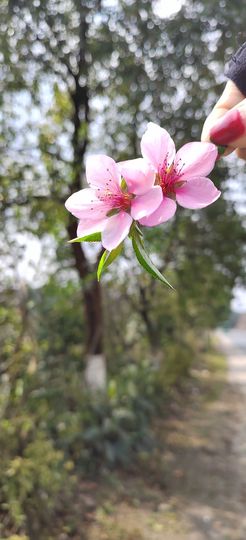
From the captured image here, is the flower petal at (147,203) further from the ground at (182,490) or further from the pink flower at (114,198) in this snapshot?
the ground at (182,490)

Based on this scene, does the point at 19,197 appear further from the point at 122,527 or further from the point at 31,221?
the point at 122,527

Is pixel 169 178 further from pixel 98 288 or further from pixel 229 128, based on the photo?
pixel 98 288

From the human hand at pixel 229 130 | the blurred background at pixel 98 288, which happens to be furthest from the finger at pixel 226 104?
the blurred background at pixel 98 288

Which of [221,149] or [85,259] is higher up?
[221,149]

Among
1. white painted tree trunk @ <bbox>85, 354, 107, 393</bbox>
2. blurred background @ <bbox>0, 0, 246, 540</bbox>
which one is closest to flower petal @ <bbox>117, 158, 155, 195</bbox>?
blurred background @ <bbox>0, 0, 246, 540</bbox>

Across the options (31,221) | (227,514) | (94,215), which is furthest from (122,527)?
(94,215)

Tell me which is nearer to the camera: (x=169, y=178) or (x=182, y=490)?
(x=169, y=178)

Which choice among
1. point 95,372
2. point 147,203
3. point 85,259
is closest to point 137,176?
point 147,203
